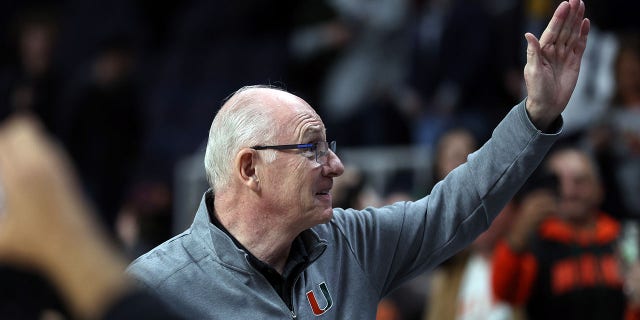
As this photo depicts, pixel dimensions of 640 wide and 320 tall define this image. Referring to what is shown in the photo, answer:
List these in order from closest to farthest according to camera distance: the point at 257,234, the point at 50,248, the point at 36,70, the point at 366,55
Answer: the point at 50,248
the point at 257,234
the point at 366,55
the point at 36,70

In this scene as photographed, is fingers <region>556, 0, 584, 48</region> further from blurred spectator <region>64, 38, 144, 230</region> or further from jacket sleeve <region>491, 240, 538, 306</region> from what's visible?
blurred spectator <region>64, 38, 144, 230</region>

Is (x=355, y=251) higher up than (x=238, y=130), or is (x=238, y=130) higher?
(x=238, y=130)

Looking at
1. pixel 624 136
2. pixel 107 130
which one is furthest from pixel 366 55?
pixel 624 136

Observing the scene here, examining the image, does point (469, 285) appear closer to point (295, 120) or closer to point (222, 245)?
point (295, 120)

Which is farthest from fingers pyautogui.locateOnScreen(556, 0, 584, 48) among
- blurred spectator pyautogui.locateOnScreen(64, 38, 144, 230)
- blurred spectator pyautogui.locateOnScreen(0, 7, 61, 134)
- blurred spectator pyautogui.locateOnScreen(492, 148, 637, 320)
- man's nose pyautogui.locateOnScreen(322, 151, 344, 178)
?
blurred spectator pyautogui.locateOnScreen(0, 7, 61, 134)

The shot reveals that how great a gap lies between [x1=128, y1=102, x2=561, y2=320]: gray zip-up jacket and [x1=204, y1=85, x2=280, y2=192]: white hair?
152 mm

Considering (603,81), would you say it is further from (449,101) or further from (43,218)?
(43,218)

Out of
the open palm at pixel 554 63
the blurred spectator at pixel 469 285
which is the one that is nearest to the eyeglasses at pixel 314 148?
the open palm at pixel 554 63

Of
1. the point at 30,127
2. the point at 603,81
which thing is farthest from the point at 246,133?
the point at 603,81

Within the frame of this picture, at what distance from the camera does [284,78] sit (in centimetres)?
1080

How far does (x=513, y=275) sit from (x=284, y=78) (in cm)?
465

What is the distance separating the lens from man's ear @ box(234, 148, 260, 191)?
4.10m

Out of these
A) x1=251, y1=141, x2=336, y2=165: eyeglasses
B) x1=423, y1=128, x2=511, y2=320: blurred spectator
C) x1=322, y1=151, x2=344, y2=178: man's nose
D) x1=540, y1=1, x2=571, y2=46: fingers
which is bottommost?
x1=423, y1=128, x2=511, y2=320: blurred spectator

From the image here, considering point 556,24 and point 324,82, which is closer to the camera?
point 556,24
